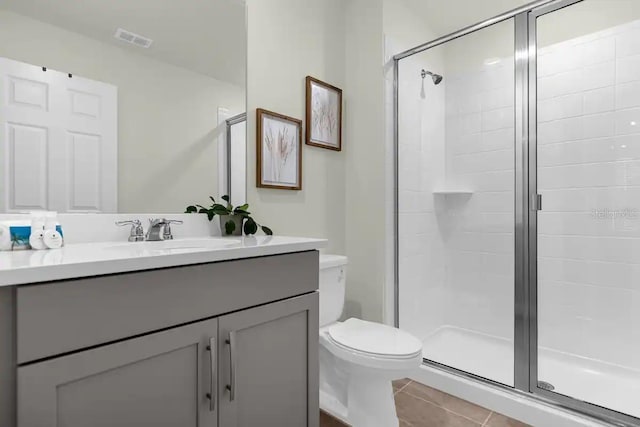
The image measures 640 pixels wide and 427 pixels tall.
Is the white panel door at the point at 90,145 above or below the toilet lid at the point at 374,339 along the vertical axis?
above

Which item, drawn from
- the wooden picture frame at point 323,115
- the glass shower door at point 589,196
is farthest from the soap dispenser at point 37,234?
the glass shower door at point 589,196

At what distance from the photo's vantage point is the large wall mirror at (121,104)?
112 centimetres

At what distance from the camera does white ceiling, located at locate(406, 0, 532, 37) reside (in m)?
2.37

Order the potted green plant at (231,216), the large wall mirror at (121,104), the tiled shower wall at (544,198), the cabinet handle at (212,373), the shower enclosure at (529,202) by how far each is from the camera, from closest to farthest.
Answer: the cabinet handle at (212,373) < the large wall mirror at (121,104) < the potted green plant at (231,216) < the shower enclosure at (529,202) < the tiled shower wall at (544,198)

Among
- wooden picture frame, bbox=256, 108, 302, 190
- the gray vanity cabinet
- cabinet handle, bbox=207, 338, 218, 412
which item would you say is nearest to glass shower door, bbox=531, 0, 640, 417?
wooden picture frame, bbox=256, 108, 302, 190

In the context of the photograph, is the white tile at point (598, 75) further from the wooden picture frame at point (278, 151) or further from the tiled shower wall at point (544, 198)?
the wooden picture frame at point (278, 151)

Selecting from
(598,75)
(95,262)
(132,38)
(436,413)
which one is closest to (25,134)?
(132,38)

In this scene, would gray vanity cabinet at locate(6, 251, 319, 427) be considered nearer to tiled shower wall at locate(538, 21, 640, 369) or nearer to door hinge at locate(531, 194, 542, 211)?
door hinge at locate(531, 194, 542, 211)

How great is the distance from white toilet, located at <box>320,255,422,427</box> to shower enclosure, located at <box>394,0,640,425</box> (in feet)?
2.14

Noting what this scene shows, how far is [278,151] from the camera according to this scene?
6.14 ft

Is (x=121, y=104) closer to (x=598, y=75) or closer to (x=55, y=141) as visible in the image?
(x=55, y=141)

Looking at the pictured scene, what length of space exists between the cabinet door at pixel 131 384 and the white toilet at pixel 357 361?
0.71 metres

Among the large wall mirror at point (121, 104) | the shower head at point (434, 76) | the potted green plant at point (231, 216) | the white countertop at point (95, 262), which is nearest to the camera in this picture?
the white countertop at point (95, 262)

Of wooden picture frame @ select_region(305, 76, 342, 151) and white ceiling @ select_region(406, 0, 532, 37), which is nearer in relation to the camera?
wooden picture frame @ select_region(305, 76, 342, 151)
